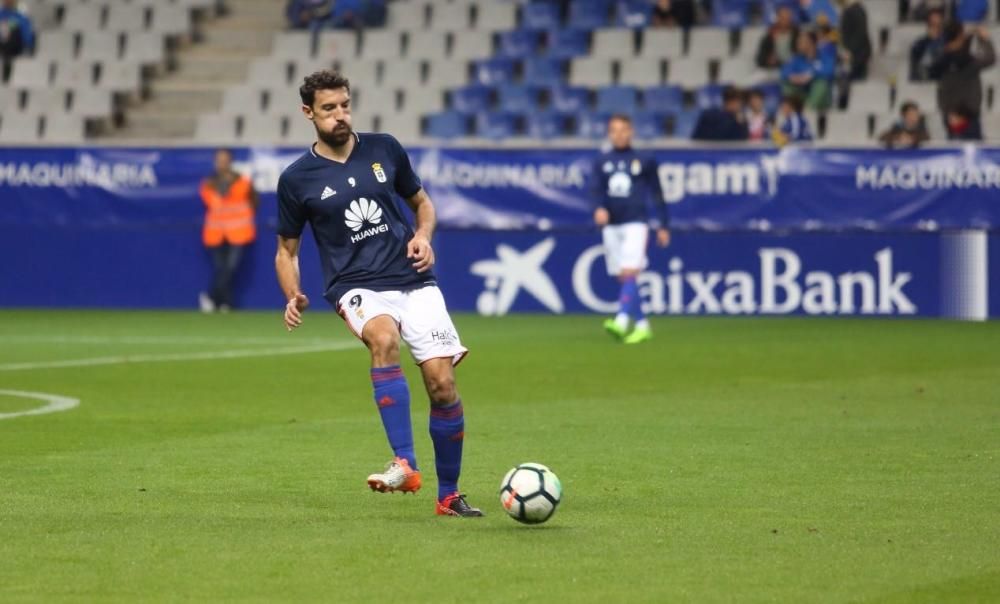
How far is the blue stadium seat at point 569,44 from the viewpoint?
27594 mm

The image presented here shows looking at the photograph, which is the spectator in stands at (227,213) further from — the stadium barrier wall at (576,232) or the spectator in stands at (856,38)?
the spectator in stands at (856,38)

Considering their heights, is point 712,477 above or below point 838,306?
above

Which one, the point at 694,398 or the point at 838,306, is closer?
the point at 694,398

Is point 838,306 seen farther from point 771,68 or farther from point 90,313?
point 90,313

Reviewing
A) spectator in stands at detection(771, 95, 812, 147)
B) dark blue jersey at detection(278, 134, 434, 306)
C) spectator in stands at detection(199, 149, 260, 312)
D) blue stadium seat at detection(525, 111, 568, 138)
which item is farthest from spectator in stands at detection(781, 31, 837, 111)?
dark blue jersey at detection(278, 134, 434, 306)

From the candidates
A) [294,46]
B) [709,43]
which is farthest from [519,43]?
[294,46]

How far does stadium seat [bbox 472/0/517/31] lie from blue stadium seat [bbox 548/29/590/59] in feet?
2.57

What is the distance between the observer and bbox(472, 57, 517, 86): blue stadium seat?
27.6 metres

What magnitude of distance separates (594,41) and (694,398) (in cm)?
1391

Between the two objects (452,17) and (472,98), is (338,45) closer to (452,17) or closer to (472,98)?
(452,17)

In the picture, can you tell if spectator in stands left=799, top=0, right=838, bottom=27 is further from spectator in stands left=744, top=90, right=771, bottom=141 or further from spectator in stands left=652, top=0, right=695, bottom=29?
spectator in stands left=744, top=90, right=771, bottom=141

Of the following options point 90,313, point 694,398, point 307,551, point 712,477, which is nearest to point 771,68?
point 90,313

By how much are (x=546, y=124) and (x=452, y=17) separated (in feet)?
8.84

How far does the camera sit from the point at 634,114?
2636 centimetres
